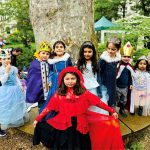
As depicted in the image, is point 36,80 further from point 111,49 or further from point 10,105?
point 111,49

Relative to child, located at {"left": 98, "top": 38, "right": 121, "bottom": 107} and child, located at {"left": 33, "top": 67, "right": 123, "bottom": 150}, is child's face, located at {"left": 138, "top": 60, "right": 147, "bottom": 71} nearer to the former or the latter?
child, located at {"left": 98, "top": 38, "right": 121, "bottom": 107}

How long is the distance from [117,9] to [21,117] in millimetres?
16108

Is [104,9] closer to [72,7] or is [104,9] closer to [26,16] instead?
[26,16]

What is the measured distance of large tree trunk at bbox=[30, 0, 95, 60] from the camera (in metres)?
4.84

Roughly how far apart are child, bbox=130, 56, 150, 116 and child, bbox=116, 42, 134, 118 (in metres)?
0.14

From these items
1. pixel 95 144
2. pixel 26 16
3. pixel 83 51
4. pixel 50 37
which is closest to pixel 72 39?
pixel 50 37

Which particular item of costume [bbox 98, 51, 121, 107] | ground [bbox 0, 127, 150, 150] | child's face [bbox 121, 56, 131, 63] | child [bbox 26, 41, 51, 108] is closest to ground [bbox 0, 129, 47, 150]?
ground [bbox 0, 127, 150, 150]

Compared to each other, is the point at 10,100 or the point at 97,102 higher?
the point at 97,102

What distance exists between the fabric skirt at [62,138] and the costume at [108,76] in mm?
936

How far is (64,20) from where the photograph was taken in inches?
192

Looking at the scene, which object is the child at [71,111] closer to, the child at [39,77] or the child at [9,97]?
the child at [39,77]

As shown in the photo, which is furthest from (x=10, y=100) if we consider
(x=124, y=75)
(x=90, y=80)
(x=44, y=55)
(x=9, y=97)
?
(x=124, y=75)

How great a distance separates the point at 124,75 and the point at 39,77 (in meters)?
1.37

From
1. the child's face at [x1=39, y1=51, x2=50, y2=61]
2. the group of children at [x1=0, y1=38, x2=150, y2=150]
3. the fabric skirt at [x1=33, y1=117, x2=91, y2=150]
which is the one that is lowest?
the fabric skirt at [x1=33, y1=117, x2=91, y2=150]
